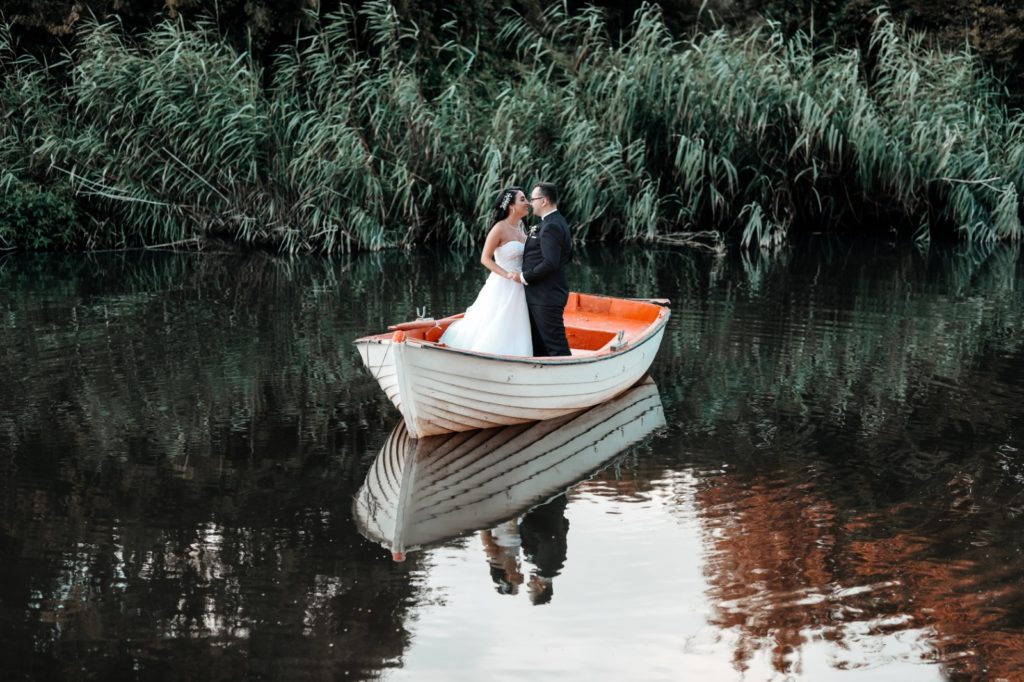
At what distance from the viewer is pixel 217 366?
390 inches

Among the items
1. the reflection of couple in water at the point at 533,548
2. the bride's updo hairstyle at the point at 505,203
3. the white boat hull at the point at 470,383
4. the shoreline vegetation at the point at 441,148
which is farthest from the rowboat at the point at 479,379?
the shoreline vegetation at the point at 441,148

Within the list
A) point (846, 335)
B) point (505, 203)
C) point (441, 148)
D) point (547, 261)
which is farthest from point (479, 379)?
point (441, 148)

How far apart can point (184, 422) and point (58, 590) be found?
2885 mm

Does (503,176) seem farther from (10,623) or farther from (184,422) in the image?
(10,623)

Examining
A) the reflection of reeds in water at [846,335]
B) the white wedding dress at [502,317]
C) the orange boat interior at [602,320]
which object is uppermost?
the white wedding dress at [502,317]

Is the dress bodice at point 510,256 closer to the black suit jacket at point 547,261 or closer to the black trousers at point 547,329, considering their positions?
the black suit jacket at point 547,261

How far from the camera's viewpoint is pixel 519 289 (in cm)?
848

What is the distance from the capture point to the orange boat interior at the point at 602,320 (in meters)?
9.69

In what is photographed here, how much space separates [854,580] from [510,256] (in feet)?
12.4

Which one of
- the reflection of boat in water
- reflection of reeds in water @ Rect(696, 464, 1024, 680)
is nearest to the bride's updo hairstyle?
the reflection of boat in water

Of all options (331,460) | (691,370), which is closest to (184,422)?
(331,460)

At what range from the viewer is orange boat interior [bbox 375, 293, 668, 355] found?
9.69 meters

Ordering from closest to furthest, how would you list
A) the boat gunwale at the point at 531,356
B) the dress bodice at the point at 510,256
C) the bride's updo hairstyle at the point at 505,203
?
the boat gunwale at the point at 531,356
the bride's updo hairstyle at the point at 505,203
the dress bodice at the point at 510,256

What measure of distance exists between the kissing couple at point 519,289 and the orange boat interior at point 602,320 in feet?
2.01
